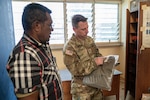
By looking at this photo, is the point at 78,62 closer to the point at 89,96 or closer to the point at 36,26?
the point at 89,96

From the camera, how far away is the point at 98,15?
395 cm

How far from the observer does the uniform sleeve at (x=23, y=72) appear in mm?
791

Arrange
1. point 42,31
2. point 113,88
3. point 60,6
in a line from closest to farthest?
point 42,31
point 113,88
point 60,6

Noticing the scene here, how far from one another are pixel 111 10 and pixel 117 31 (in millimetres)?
571

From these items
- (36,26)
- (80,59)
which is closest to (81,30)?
(80,59)

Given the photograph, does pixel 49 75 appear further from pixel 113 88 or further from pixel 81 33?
pixel 113 88

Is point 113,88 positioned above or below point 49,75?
below

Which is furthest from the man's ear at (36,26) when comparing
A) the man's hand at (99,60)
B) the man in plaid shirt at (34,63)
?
the man's hand at (99,60)

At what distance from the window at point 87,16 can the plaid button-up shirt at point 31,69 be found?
269cm

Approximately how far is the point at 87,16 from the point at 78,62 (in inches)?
97.7

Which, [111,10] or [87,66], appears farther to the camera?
[111,10]

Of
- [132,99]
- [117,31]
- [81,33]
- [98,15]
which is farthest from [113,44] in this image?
[81,33]

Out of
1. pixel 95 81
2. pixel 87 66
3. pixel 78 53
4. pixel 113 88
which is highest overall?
pixel 78 53

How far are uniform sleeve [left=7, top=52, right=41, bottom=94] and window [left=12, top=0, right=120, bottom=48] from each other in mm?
2758
